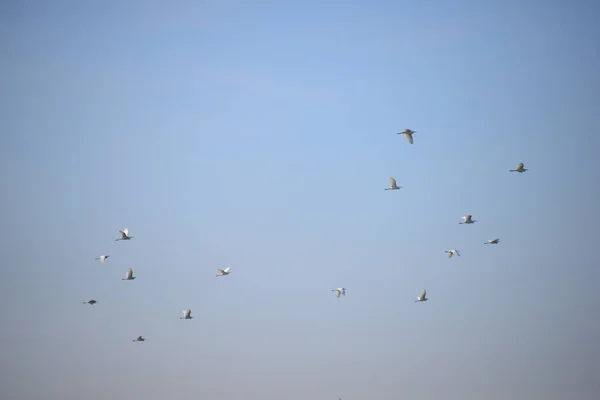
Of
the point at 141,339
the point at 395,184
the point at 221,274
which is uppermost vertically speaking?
the point at 395,184

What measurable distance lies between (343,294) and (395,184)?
13.1 m

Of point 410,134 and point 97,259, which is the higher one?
point 410,134

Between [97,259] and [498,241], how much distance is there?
1357 inches

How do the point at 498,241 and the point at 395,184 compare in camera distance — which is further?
the point at 498,241

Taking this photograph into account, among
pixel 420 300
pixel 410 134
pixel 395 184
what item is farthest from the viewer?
pixel 420 300

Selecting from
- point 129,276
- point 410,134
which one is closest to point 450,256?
point 410,134

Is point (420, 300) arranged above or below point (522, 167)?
below

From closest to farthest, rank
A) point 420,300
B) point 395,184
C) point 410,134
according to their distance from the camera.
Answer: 1. point 410,134
2. point 395,184
3. point 420,300

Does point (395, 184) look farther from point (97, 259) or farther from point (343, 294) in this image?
point (97, 259)

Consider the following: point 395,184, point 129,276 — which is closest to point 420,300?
point 395,184

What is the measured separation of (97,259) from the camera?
76312 millimetres

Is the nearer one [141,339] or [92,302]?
[92,302]

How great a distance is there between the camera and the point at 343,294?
8094cm

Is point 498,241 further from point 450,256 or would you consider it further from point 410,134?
point 410,134
